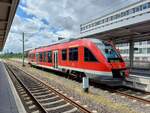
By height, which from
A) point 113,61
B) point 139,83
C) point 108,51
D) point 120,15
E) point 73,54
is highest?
point 120,15

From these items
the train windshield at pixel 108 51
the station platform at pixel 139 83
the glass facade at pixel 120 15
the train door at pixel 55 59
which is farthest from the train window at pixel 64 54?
the glass facade at pixel 120 15

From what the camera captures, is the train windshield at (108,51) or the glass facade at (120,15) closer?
the train windshield at (108,51)

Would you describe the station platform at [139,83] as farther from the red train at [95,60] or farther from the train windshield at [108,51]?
the train windshield at [108,51]

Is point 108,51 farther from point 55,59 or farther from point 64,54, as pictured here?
point 55,59

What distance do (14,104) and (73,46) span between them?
9063mm

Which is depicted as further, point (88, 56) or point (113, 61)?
point (88, 56)

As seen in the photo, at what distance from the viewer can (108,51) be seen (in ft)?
47.6

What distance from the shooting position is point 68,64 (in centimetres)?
1872

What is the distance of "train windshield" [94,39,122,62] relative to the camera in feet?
46.2

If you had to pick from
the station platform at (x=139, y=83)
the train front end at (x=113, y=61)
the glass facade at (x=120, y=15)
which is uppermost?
the glass facade at (x=120, y=15)

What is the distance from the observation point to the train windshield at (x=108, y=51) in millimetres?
14087

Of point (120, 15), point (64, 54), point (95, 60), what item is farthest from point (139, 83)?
point (120, 15)

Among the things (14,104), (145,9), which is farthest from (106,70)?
(145,9)

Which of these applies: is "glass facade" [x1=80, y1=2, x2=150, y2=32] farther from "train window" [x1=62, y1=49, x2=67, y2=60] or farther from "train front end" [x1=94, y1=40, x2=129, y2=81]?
"train front end" [x1=94, y1=40, x2=129, y2=81]
